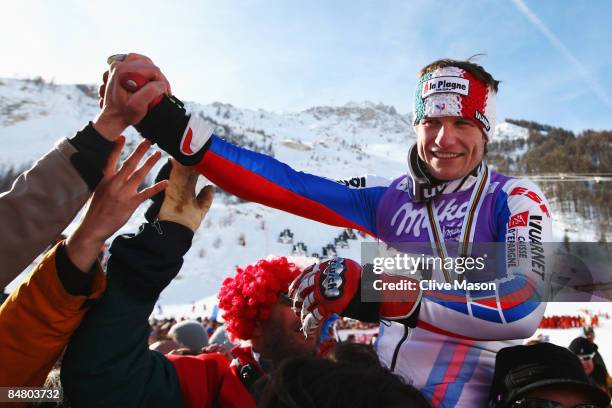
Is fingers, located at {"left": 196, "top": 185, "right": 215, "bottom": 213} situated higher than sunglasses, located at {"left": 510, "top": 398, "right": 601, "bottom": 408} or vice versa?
fingers, located at {"left": 196, "top": 185, "right": 215, "bottom": 213}

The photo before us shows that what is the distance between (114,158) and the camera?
4.91 feet

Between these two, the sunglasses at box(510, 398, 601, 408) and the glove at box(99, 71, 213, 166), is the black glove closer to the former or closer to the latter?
the glove at box(99, 71, 213, 166)

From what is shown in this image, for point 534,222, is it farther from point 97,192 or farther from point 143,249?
point 97,192

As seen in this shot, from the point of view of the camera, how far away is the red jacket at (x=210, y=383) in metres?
1.60

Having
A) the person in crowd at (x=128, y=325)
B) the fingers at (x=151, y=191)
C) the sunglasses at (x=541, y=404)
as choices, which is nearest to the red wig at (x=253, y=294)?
the person in crowd at (x=128, y=325)

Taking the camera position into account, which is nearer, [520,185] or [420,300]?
[420,300]

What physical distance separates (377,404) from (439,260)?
3.88 feet

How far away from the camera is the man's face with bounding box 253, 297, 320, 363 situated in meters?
2.32

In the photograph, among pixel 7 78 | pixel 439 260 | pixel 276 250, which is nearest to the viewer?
pixel 439 260

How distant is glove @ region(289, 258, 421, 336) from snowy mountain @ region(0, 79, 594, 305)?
3.38 ft

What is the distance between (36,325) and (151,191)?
1.68 ft

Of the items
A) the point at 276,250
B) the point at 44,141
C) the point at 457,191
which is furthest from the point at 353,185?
the point at 44,141

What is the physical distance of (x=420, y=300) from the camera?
157 cm

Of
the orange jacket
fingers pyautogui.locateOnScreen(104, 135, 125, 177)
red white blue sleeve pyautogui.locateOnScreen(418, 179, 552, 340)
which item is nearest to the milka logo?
red white blue sleeve pyautogui.locateOnScreen(418, 179, 552, 340)
